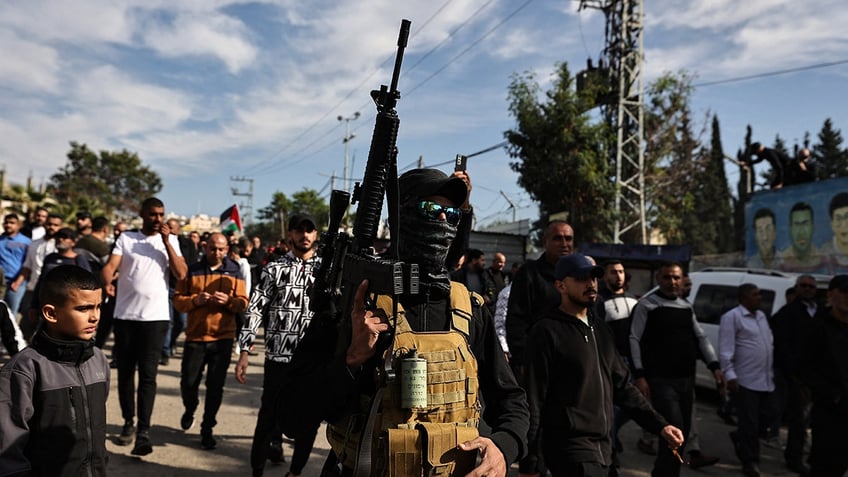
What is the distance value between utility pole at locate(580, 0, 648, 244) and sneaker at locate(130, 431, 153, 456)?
14813 millimetres

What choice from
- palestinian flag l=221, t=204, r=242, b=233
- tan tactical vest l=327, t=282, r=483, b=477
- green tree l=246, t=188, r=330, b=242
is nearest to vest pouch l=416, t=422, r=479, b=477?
tan tactical vest l=327, t=282, r=483, b=477

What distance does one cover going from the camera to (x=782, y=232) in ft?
46.8

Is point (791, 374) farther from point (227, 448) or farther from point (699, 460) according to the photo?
point (227, 448)

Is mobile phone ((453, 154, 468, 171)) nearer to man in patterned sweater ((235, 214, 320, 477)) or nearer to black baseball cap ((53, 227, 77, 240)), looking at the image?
man in patterned sweater ((235, 214, 320, 477))

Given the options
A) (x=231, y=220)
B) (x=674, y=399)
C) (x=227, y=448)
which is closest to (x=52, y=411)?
(x=227, y=448)

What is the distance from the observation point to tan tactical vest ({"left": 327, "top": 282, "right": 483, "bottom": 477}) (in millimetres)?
1802

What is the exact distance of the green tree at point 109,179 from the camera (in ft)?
171

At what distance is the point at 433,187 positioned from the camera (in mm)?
2078

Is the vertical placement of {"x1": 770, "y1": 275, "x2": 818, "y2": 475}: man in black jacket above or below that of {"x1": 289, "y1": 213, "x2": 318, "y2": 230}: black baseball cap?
below

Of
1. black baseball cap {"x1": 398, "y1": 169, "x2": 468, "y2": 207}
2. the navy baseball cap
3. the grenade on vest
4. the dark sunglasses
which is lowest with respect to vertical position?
the grenade on vest

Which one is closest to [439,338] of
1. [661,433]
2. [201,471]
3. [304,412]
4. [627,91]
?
[304,412]

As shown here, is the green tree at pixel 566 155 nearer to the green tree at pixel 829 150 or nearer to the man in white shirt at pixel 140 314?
the man in white shirt at pixel 140 314

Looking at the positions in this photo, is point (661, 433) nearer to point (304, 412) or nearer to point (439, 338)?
point (439, 338)

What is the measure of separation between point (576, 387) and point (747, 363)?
368 cm
